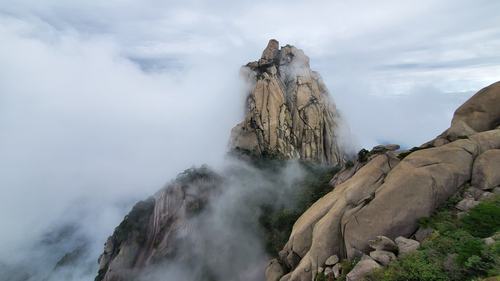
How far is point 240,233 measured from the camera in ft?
205

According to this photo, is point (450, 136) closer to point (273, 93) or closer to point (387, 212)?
point (387, 212)

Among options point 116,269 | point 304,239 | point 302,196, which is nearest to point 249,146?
point 302,196

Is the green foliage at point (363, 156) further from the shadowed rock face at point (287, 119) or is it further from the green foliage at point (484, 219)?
the shadowed rock face at point (287, 119)

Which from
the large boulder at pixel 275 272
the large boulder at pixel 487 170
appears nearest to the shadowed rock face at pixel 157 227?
the large boulder at pixel 275 272

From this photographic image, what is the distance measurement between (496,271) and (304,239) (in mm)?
14557

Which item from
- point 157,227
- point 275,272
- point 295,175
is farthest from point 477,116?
point 157,227

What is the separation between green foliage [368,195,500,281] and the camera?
14.3m

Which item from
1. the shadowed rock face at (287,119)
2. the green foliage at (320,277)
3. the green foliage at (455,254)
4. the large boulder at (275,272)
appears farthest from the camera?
the shadowed rock face at (287,119)

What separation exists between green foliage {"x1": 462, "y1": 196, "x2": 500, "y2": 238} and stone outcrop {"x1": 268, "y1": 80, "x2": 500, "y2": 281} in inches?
101

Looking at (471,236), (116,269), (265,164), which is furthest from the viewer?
(265,164)

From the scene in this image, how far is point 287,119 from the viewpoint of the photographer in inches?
3743

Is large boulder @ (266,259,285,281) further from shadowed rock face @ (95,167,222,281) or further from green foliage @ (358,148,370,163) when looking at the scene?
shadowed rock face @ (95,167,222,281)

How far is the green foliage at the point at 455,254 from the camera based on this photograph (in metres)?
14.3

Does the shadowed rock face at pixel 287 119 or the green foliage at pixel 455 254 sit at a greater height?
the shadowed rock face at pixel 287 119
